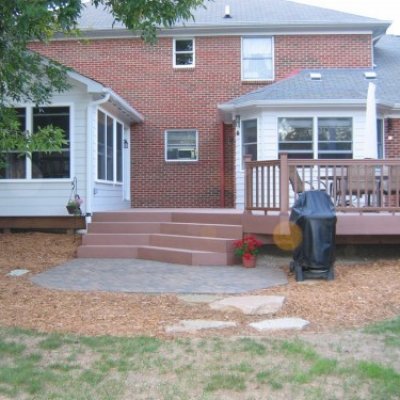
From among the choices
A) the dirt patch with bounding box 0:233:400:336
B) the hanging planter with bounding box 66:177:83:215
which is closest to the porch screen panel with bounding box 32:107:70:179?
the hanging planter with bounding box 66:177:83:215

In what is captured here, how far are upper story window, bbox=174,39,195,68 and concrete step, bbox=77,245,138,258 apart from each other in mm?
7367

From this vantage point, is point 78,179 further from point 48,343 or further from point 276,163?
point 48,343

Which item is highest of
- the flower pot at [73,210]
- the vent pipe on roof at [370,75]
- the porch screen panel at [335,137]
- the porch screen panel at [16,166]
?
the vent pipe on roof at [370,75]


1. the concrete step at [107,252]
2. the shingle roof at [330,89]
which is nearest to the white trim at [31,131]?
the concrete step at [107,252]

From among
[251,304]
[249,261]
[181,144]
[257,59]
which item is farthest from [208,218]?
[257,59]

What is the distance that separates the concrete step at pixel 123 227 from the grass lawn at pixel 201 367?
575 cm

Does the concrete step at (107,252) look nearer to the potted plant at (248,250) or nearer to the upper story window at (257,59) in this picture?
the potted plant at (248,250)

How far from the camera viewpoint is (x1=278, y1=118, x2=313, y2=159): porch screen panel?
13141 mm

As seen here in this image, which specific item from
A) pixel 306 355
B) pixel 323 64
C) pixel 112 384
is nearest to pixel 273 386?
pixel 306 355

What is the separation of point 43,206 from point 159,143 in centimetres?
495

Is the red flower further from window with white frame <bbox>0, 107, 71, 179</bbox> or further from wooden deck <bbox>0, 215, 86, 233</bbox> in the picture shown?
window with white frame <bbox>0, 107, 71, 179</bbox>

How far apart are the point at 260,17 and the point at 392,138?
18.0 feet

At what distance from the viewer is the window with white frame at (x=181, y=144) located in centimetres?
1592

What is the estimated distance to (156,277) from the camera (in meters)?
8.45
